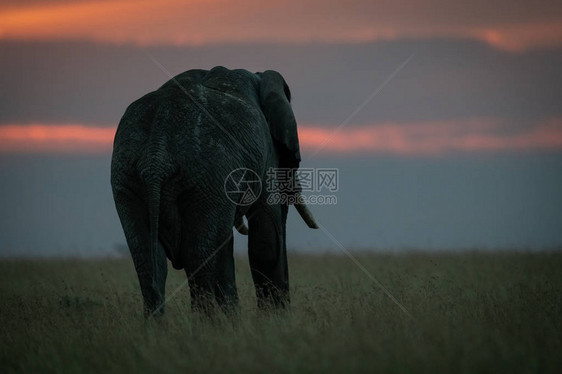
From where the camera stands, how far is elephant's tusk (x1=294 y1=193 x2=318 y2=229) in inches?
555

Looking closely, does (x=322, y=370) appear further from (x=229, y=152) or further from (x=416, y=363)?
(x=229, y=152)

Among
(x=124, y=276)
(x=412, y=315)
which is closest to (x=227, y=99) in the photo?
(x=412, y=315)

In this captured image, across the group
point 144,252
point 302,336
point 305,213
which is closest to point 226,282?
point 144,252

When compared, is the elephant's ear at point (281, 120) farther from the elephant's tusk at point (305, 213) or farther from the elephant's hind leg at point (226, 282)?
the elephant's hind leg at point (226, 282)

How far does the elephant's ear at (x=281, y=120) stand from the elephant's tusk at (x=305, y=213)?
0.72m

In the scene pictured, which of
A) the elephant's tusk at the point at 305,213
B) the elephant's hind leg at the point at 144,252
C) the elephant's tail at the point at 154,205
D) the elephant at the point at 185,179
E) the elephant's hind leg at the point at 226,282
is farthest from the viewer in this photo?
the elephant's tusk at the point at 305,213

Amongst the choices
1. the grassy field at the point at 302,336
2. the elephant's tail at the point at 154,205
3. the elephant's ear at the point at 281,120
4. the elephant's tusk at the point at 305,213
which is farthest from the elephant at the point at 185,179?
the elephant's tusk at the point at 305,213

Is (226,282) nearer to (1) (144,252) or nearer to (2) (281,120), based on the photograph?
(1) (144,252)

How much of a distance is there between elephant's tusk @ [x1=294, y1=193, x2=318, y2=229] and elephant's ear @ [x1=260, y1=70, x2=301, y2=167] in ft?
2.36

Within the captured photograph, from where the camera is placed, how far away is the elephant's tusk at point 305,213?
14.1 metres

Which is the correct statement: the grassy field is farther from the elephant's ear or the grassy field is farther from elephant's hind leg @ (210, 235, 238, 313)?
the elephant's ear

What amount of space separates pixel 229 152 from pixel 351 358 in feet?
10.4

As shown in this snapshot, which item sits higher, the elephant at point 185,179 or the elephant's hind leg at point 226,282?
the elephant at point 185,179

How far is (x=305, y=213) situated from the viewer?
14.2 meters
